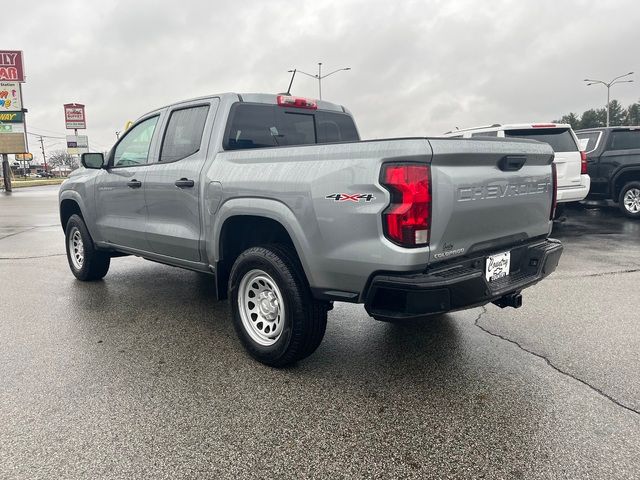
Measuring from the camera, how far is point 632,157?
10172 millimetres

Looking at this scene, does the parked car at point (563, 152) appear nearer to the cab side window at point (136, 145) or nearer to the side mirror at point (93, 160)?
the cab side window at point (136, 145)

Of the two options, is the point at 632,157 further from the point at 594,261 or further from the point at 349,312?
the point at 349,312

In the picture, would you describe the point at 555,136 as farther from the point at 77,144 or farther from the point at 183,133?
the point at 77,144

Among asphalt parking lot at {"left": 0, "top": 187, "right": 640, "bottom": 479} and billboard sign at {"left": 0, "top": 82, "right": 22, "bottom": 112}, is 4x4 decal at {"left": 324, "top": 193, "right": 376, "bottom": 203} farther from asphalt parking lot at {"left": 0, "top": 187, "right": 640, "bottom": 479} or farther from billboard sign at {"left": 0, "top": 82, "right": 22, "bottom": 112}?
billboard sign at {"left": 0, "top": 82, "right": 22, "bottom": 112}

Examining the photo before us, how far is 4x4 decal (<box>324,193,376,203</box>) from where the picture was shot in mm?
2723

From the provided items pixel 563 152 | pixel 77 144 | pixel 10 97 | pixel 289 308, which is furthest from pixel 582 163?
pixel 77 144

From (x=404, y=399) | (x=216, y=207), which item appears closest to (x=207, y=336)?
(x=216, y=207)

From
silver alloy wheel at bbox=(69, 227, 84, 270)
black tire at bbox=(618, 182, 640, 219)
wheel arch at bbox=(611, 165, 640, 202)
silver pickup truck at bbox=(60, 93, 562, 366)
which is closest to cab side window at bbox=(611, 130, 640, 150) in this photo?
wheel arch at bbox=(611, 165, 640, 202)

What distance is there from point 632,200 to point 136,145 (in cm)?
987

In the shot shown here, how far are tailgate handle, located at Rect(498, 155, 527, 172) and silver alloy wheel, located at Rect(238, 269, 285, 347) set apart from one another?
163cm

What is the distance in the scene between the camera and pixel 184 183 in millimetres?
4023

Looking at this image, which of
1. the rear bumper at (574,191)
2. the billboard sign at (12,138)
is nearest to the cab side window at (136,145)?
the rear bumper at (574,191)

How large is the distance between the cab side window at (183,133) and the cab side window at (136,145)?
0.31 metres

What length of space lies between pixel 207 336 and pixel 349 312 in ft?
4.38
